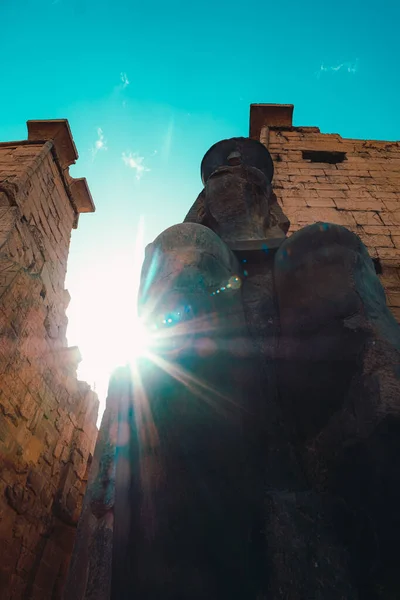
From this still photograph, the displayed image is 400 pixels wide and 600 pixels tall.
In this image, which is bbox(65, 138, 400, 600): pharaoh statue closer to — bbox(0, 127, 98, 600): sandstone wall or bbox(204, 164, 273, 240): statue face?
bbox(204, 164, 273, 240): statue face

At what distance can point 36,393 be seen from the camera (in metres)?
4.23

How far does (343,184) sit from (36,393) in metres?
4.06

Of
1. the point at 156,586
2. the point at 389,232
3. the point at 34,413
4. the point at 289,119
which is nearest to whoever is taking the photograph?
the point at 156,586

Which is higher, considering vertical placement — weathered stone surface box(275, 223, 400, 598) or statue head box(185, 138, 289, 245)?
statue head box(185, 138, 289, 245)

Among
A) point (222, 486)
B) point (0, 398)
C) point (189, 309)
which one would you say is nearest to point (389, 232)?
point (189, 309)

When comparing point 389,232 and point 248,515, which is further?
point 389,232

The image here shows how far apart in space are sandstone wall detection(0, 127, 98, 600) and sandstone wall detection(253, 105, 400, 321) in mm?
2830

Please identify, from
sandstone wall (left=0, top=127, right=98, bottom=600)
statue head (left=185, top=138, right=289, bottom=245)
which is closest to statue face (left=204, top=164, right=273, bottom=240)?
statue head (left=185, top=138, right=289, bottom=245)

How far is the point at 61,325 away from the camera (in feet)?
17.0

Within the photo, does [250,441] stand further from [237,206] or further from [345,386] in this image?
[237,206]

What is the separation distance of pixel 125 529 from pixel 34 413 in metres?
3.60

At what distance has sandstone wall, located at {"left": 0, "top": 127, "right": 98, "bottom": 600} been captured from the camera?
3582mm

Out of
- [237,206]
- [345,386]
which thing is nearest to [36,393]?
[237,206]

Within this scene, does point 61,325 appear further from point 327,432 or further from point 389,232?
point 327,432
